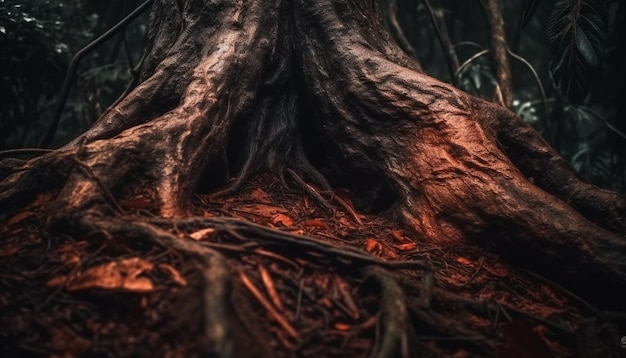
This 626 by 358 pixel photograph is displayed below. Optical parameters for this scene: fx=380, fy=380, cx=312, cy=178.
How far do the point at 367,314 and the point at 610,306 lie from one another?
5.18 ft

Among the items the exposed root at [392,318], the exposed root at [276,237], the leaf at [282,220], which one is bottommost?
the exposed root at [392,318]

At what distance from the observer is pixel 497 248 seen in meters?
2.39

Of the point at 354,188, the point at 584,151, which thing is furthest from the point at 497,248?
the point at 584,151

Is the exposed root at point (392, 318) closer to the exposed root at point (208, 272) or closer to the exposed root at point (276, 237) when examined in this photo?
the exposed root at point (276, 237)

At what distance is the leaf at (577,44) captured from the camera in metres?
3.30

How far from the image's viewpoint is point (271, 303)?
59.8 inches

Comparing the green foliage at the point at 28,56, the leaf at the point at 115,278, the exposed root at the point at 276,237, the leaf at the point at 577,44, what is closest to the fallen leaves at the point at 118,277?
the leaf at the point at 115,278

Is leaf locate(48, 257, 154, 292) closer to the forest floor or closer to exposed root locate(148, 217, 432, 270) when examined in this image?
the forest floor

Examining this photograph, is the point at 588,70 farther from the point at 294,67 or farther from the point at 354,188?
the point at 294,67

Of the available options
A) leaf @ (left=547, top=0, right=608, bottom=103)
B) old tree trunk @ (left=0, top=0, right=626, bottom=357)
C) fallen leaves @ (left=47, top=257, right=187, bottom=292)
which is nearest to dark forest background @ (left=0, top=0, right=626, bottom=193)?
leaf @ (left=547, top=0, right=608, bottom=103)

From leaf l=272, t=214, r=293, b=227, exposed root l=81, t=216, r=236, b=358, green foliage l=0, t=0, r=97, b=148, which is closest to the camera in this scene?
exposed root l=81, t=216, r=236, b=358

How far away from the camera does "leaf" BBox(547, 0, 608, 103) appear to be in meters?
3.30

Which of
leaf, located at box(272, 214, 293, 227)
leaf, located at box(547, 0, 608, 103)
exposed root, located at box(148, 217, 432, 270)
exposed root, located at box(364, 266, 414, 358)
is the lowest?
exposed root, located at box(364, 266, 414, 358)

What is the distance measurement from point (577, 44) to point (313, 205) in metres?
2.72
